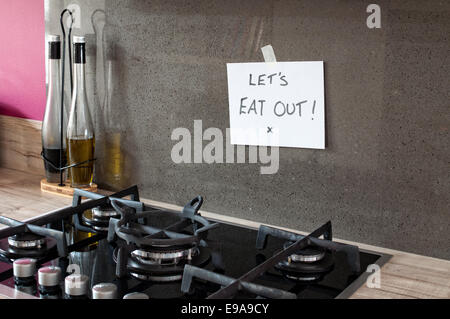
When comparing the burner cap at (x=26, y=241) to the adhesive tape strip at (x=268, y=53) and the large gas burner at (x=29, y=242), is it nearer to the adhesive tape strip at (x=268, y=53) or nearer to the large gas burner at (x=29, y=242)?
the large gas burner at (x=29, y=242)

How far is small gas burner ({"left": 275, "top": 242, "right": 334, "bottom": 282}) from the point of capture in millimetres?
1079

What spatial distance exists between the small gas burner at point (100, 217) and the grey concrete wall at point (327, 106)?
0.19m

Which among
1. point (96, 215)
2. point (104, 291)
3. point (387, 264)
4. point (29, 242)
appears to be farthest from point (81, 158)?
point (387, 264)

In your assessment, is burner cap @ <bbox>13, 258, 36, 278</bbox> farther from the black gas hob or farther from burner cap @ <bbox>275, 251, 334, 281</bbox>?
burner cap @ <bbox>275, 251, 334, 281</bbox>

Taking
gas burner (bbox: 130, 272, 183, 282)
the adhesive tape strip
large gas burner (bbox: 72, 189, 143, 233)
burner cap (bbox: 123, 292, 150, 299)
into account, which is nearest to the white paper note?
the adhesive tape strip

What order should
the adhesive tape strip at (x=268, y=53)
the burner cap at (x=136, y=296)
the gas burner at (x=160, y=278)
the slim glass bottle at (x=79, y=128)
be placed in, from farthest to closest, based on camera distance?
the slim glass bottle at (x=79, y=128)
the adhesive tape strip at (x=268, y=53)
the gas burner at (x=160, y=278)
the burner cap at (x=136, y=296)

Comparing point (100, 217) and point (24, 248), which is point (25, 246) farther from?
point (100, 217)

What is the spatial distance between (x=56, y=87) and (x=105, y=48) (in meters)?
0.16

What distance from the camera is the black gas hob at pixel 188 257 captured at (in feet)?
3.33

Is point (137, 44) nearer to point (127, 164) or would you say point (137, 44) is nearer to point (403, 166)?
point (127, 164)

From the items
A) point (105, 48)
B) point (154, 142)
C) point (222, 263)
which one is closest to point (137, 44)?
point (105, 48)

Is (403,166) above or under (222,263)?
above

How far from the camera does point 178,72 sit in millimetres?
1427

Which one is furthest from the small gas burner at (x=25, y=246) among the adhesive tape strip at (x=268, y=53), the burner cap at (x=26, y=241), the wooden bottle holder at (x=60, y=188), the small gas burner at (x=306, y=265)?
the adhesive tape strip at (x=268, y=53)
